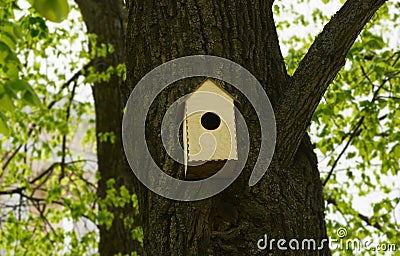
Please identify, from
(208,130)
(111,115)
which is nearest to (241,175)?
(208,130)

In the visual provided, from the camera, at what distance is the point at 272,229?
1.73m

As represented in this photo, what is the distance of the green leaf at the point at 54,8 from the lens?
0.87 metres

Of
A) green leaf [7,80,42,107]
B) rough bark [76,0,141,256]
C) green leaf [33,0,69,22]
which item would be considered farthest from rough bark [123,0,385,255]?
rough bark [76,0,141,256]

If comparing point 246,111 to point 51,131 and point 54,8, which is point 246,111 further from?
point 51,131

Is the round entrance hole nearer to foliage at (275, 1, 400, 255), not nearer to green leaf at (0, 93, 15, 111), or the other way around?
green leaf at (0, 93, 15, 111)

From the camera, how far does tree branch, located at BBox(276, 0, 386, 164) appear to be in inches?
70.0

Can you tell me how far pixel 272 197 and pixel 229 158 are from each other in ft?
0.59

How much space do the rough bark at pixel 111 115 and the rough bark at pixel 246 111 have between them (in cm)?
218

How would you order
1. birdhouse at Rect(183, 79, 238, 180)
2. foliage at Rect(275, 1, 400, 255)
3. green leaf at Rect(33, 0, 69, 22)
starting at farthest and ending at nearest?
foliage at Rect(275, 1, 400, 255), birdhouse at Rect(183, 79, 238, 180), green leaf at Rect(33, 0, 69, 22)

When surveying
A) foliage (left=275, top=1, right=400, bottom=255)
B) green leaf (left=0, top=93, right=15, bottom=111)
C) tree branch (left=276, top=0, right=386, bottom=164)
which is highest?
foliage (left=275, top=1, right=400, bottom=255)

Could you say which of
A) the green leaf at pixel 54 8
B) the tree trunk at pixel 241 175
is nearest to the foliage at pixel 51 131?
the tree trunk at pixel 241 175

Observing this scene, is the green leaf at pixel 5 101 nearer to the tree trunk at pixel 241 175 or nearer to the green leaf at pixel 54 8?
the tree trunk at pixel 241 175

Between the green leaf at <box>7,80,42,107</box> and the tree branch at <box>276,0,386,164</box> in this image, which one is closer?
the green leaf at <box>7,80,42,107</box>

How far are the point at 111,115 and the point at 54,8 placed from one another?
3597 mm
